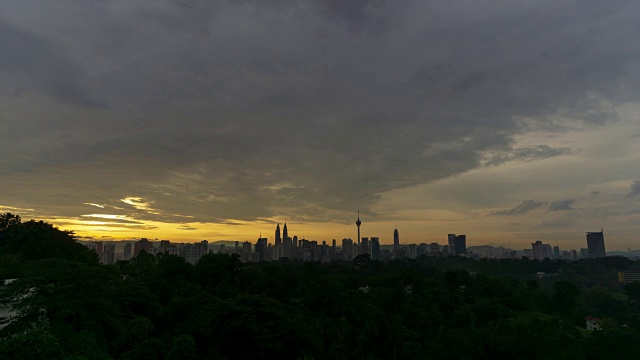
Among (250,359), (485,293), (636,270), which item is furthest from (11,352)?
(636,270)

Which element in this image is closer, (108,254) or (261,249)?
(108,254)

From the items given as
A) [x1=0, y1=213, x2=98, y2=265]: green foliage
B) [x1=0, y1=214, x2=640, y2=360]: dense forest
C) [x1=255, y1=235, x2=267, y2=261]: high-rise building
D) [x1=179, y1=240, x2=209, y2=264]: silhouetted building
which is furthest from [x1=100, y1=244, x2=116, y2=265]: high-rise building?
[x1=0, y1=213, x2=98, y2=265]: green foliage

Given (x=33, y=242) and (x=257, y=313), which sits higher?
(x=33, y=242)

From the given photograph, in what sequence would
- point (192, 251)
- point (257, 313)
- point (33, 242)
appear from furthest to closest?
point (192, 251)
point (33, 242)
point (257, 313)

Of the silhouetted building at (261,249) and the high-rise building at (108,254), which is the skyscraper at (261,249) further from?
the high-rise building at (108,254)

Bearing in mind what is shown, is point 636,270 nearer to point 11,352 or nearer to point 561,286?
point 561,286

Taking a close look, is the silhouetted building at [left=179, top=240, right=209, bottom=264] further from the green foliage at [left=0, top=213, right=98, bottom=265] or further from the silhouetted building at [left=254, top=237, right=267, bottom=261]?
the green foliage at [left=0, top=213, right=98, bottom=265]

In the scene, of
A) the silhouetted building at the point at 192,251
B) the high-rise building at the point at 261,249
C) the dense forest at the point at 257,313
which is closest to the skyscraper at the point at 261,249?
the high-rise building at the point at 261,249

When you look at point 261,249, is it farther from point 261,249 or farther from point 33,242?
point 33,242

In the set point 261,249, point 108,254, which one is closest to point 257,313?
point 108,254
